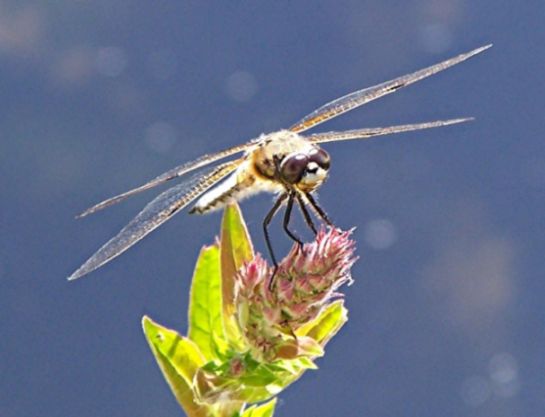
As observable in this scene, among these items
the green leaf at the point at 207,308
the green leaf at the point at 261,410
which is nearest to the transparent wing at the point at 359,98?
the green leaf at the point at 207,308

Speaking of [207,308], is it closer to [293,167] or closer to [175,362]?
[175,362]

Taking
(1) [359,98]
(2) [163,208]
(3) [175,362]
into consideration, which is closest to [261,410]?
(3) [175,362]

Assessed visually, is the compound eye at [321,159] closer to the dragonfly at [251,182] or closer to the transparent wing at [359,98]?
the dragonfly at [251,182]

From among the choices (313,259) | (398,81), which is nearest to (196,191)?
(313,259)

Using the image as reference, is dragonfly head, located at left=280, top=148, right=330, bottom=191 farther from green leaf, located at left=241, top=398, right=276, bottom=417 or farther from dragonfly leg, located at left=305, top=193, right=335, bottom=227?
green leaf, located at left=241, top=398, right=276, bottom=417

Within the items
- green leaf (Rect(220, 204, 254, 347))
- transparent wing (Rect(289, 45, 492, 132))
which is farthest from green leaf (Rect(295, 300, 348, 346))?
transparent wing (Rect(289, 45, 492, 132))
